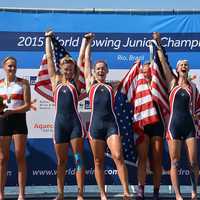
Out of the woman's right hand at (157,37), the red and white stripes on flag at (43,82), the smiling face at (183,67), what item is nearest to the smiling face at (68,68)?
the red and white stripes on flag at (43,82)

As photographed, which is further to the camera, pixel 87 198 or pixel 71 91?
pixel 87 198

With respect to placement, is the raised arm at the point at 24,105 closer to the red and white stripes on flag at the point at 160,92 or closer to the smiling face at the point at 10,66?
the smiling face at the point at 10,66

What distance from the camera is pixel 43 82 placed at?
7191 millimetres

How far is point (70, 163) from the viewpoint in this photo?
7336 millimetres

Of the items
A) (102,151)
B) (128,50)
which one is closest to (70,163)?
(102,151)

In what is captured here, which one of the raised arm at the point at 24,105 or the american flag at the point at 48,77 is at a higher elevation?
the american flag at the point at 48,77

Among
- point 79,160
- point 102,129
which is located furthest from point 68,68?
point 79,160

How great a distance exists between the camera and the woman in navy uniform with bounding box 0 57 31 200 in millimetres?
6332

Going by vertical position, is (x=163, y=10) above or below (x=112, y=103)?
above

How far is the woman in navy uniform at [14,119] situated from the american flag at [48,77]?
0.76 m

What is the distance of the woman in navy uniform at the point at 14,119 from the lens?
6.33m

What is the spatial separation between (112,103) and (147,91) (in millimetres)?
732

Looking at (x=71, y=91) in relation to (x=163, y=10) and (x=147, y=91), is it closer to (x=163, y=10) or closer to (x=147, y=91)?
(x=147, y=91)

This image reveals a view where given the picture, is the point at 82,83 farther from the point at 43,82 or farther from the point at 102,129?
the point at 102,129
